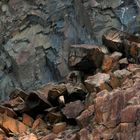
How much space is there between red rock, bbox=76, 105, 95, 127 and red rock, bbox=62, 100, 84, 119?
1.50m

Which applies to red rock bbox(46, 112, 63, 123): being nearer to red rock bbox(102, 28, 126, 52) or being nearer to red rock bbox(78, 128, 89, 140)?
red rock bbox(78, 128, 89, 140)

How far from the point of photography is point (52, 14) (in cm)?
3784

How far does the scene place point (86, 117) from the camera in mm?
25750

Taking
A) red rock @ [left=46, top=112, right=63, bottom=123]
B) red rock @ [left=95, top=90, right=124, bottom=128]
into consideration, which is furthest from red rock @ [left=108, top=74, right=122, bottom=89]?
red rock @ [left=46, top=112, right=63, bottom=123]

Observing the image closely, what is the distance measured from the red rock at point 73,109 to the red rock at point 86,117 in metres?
1.50

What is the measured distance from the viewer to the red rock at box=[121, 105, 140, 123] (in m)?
22.9

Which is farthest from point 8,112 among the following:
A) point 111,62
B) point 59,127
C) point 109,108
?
point 111,62

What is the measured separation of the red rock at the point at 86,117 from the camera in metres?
25.6

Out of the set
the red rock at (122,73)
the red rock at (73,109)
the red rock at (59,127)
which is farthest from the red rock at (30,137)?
the red rock at (122,73)

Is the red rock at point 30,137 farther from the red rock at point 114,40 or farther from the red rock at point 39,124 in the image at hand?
the red rock at point 114,40

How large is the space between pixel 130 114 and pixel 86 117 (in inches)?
133

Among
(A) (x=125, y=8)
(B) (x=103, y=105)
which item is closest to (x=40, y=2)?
(A) (x=125, y=8)

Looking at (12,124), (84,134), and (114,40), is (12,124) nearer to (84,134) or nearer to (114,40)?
(84,134)

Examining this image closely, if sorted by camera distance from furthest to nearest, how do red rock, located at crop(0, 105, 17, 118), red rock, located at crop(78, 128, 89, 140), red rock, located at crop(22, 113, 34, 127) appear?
red rock, located at crop(0, 105, 17, 118) < red rock, located at crop(22, 113, 34, 127) < red rock, located at crop(78, 128, 89, 140)
